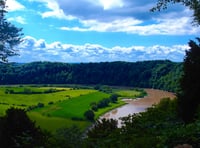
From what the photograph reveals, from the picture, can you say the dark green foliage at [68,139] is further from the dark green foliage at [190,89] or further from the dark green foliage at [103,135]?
the dark green foliage at [190,89]

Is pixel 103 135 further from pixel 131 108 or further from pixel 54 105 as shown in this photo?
pixel 54 105

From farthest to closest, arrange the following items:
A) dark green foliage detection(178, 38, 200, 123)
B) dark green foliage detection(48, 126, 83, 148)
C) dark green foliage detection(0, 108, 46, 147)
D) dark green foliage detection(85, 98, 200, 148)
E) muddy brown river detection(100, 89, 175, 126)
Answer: muddy brown river detection(100, 89, 175, 126) < dark green foliage detection(178, 38, 200, 123) < dark green foliage detection(0, 108, 46, 147) < dark green foliage detection(48, 126, 83, 148) < dark green foliage detection(85, 98, 200, 148)

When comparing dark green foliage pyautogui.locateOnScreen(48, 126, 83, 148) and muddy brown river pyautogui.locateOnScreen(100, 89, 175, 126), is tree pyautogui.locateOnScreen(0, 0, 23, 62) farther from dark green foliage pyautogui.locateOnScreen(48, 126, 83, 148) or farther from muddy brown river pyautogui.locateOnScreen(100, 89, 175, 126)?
muddy brown river pyautogui.locateOnScreen(100, 89, 175, 126)

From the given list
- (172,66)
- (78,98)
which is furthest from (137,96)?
(172,66)

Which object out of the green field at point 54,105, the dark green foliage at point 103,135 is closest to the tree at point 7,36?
the dark green foliage at point 103,135

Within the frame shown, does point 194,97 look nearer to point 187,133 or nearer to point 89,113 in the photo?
point 187,133

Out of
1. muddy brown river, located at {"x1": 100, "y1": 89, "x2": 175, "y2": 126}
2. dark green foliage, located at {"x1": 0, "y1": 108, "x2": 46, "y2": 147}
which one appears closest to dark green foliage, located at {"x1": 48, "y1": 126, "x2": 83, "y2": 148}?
dark green foliage, located at {"x1": 0, "y1": 108, "x2": 46, "y2": 147}

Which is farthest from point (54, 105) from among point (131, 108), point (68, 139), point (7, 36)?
point (68, 139)

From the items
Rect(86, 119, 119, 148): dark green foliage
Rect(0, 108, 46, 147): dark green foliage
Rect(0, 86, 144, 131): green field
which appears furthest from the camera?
Rect(0, 86, 144, 131): green field
